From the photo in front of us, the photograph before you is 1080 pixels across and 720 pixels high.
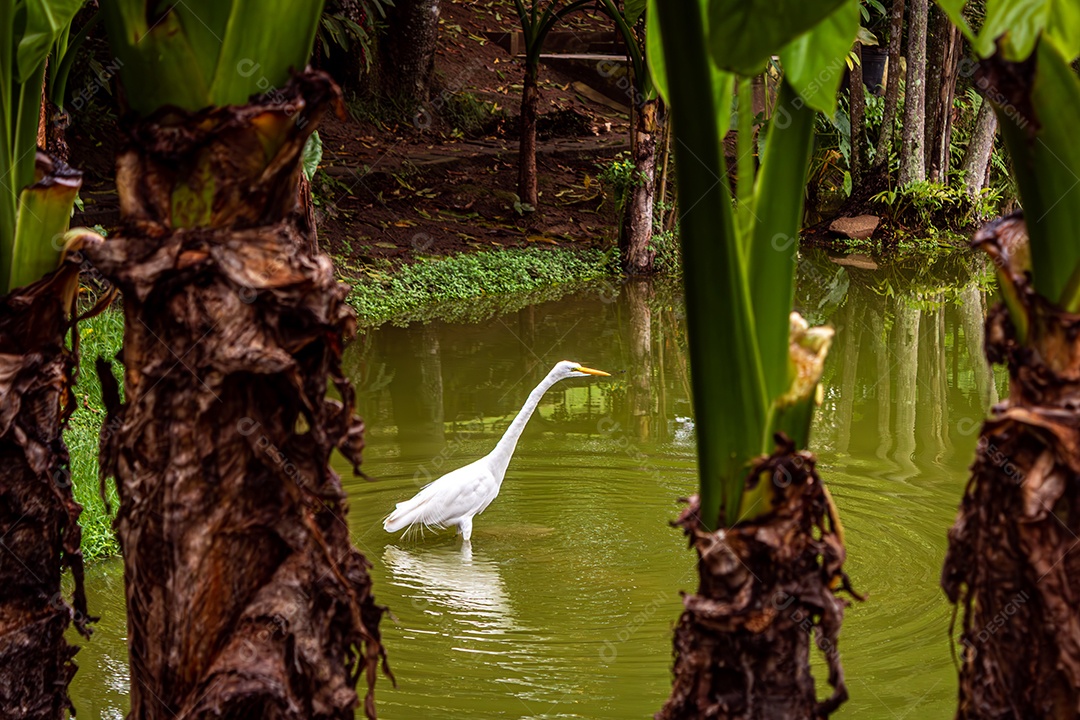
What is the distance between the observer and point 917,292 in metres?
10.5

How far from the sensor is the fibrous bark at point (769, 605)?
165 centimetres

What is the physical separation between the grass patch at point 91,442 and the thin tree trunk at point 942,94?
1001cm

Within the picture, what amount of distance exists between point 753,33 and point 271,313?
0.76 m

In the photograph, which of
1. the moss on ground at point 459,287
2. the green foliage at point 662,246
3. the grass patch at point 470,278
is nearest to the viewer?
the moss on ground at point 459,287

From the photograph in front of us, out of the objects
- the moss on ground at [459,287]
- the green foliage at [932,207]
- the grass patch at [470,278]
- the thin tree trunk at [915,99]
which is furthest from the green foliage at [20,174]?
the green foliage at [932,207]

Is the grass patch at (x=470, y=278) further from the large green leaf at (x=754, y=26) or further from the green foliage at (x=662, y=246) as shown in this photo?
the large green leaf at (x=754, y=26)

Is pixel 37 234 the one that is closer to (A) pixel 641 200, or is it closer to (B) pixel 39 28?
(B) pixel 39 28

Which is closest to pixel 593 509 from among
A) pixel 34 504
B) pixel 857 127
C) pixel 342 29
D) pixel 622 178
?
pixel 34 504

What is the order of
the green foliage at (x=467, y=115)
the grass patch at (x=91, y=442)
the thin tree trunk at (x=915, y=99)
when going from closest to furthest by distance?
1. the grass patch at (x=91, y=442)
2. the thin tree trunk at (x=915, y=99)
3. the green foliage at (x=467, y=115)

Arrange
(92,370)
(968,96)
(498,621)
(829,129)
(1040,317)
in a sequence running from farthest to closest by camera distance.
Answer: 1. (968,96)
2. (829,129)
3. (92,370)
4. (498,621)
5. (1040,317)

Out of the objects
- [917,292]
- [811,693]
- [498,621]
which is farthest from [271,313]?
[917,292]

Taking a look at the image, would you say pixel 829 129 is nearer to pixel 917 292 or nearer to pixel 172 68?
pixel 917 292

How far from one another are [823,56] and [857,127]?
12651mm

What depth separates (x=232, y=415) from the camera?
5.40 feet
